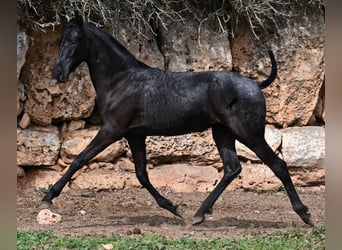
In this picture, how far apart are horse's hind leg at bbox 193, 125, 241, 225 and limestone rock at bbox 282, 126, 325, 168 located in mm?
2697

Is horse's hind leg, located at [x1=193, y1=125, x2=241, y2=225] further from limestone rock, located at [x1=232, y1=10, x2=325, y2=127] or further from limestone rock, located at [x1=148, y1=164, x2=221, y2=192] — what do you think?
limestone rock, located at [x1=232, y1=10, x2=325, y2=127]

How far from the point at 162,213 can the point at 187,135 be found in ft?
5.77

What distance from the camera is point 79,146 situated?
7.66 meters

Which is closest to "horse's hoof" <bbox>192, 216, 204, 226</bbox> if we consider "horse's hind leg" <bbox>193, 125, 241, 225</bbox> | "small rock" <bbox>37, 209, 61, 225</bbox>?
"horse's hind leg" <bbox>193, 125, 241, 225</bbox>

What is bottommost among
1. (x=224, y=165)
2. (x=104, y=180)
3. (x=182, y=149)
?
(x=104, y=180)

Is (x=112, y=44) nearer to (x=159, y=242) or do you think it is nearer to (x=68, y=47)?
(x=68, y=47)

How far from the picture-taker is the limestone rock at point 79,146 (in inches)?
301

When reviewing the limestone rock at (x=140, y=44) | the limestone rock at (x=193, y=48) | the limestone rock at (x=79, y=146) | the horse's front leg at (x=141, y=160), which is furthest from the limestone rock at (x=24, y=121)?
the horse's front leg at (x=141, y=160)

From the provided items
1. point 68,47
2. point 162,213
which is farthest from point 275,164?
point 68,47

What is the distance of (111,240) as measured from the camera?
15.1 feet

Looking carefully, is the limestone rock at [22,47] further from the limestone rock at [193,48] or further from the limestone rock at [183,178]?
the limestone rock at [183,178]

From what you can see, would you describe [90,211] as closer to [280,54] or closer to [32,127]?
[32,127]

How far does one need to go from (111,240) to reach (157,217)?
1.50 m
